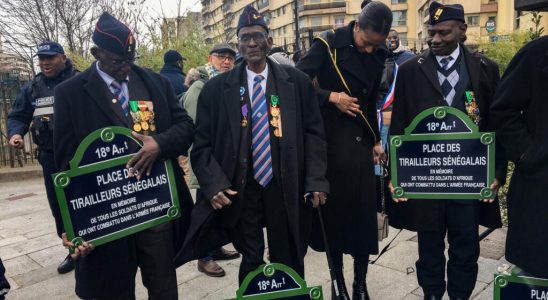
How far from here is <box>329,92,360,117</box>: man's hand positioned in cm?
294

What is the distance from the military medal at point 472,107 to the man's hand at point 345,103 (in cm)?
73

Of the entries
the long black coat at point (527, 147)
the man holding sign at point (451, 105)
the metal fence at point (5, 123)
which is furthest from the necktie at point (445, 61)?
the metal fence at point (5, 123)

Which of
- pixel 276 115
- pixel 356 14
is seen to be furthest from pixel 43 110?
pixel 356 14

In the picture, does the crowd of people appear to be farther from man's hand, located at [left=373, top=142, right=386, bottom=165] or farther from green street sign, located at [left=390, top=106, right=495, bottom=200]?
green street sign, located at [left=390, top=106, right=495, bottom=200]

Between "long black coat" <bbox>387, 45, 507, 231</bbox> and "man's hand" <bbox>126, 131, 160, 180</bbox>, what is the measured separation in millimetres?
1678

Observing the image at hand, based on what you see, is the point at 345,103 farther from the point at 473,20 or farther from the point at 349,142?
the point at 473,20

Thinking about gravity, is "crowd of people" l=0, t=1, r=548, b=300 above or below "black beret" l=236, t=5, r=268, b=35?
below

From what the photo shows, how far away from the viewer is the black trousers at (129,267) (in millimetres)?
2457

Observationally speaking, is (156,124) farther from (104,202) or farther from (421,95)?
(421,95)

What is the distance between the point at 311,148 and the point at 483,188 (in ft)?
3.71

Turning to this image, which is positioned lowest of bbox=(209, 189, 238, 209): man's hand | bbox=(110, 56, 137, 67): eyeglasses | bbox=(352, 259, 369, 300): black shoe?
bbox=(352, 259, 369, 300): black shoe

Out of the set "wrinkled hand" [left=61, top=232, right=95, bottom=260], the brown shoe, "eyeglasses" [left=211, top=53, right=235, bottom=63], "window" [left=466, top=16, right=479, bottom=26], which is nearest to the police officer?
the brown shoe

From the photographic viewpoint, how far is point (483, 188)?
2.68 meters

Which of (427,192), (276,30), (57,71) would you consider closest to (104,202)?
(427,192)
